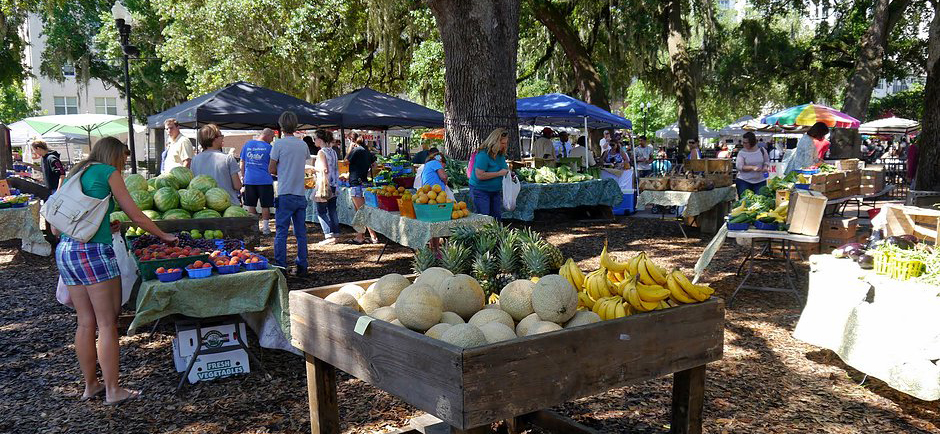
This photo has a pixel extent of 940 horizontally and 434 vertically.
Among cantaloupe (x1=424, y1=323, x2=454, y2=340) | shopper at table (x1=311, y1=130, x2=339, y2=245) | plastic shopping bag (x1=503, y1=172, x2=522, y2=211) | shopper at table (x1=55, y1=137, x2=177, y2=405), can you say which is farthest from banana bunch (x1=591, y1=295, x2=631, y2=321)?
shopper at table (x1=311, y1=130, x2=339, y2=245)

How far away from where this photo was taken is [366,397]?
4.46m

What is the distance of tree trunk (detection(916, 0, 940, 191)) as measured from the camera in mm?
9141

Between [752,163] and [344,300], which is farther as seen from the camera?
[752,163]

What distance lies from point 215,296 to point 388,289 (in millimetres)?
1991

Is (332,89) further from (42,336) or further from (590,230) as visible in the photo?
(42,336)

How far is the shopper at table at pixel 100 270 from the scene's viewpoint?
405 cm

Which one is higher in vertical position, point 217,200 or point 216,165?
point 216,165

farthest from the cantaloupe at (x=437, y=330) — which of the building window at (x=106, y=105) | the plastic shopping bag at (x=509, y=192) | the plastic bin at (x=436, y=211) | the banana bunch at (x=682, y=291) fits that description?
the building window at (x=106, y=105)

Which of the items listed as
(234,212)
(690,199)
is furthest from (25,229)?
(690,199)

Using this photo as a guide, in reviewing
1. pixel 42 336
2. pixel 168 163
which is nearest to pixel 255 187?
pixel 168 163

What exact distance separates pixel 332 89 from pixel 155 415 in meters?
19.7

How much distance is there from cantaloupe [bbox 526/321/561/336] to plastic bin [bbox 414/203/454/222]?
4.34 metres

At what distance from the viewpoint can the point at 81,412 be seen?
169 inches

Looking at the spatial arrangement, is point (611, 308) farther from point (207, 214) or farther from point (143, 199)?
point (143, 199)
